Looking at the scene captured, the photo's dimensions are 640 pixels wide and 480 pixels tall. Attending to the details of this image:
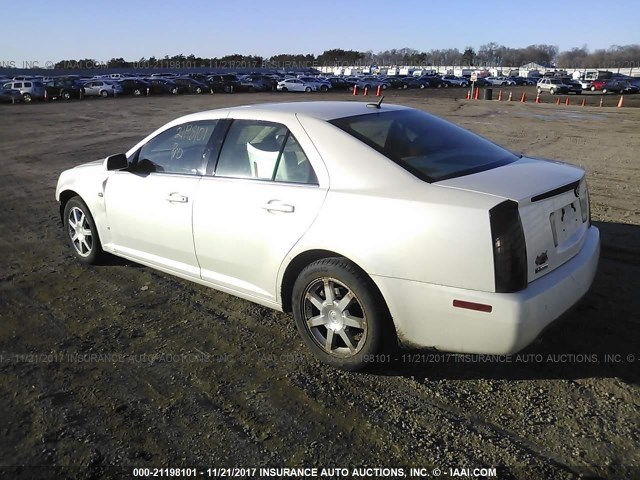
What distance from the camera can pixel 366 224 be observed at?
3162 mm

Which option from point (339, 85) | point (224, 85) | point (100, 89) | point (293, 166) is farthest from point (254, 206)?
point (339, 85)

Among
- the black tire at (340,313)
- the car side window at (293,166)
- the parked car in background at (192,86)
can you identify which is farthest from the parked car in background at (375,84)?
the black tire at (340,313)

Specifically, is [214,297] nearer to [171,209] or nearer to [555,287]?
[171,209]

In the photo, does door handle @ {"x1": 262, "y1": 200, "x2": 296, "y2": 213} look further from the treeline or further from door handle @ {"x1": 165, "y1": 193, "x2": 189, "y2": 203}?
the treeline

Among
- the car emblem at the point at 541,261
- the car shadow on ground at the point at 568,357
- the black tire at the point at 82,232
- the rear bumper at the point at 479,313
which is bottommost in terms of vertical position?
the car shadow on ground at the point at 568,357

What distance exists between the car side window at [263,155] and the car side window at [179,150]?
0.25 metres

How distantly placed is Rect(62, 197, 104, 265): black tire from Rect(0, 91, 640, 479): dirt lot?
0.26 meters

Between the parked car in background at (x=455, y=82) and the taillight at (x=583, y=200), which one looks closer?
the taillight at (x=583, y=200)

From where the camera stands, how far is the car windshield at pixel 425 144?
135 inches

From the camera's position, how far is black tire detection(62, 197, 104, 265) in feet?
17.5

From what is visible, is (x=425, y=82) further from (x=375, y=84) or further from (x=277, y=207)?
(x=277, y=207)

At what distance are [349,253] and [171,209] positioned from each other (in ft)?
5.72

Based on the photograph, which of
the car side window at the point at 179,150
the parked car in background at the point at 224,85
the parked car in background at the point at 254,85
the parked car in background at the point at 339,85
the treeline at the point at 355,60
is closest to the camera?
the car side window at the point at 179,150

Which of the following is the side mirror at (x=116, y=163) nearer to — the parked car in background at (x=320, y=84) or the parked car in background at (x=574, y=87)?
the parked car in background at (x=320, y=84)
